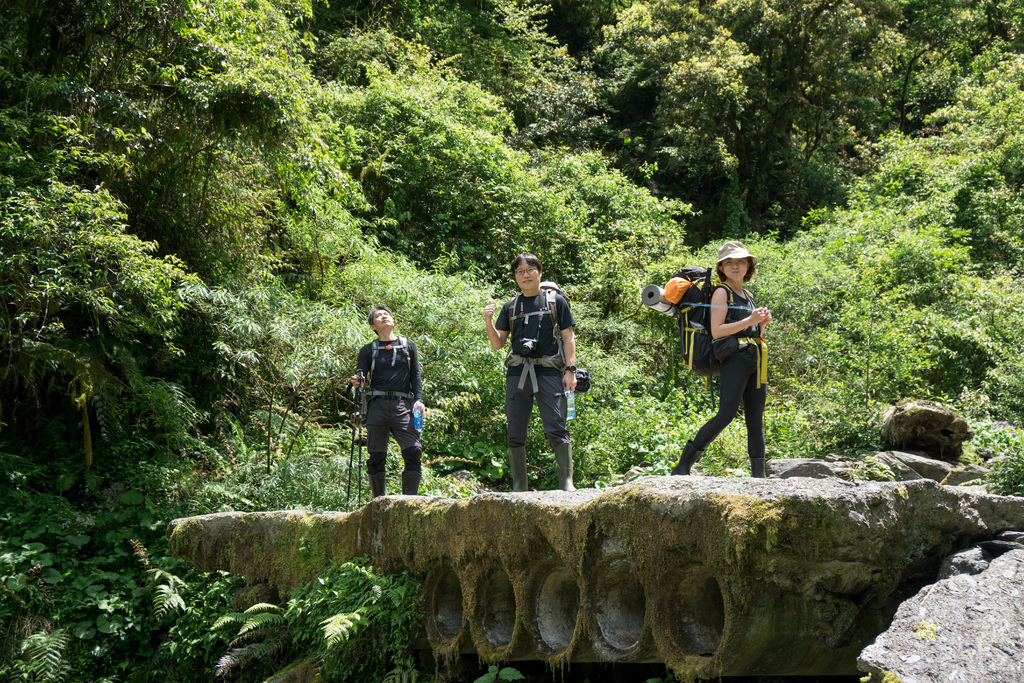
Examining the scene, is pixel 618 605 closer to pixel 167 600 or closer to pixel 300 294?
pixel 167 600

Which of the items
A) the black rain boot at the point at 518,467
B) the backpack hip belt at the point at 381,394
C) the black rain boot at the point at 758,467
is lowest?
the black rain boot at the point at 518,467

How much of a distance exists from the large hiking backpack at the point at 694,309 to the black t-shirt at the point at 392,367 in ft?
7.51

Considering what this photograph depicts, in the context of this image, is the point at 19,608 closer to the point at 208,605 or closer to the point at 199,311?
the point at 208,605

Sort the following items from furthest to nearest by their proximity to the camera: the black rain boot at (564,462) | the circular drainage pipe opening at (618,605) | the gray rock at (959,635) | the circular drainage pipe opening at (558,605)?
1. the black rain boot at (564,462)
2. the circular drainage pipe opening at (558,605)
3. the circular drainage pipe opening at (618,605)
4. the gray rock at (959,635)

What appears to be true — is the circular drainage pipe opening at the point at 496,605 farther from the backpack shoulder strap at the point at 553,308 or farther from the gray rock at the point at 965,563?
the gray rock at the point at 965,563

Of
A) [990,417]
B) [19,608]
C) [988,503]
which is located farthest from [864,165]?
[19,608]

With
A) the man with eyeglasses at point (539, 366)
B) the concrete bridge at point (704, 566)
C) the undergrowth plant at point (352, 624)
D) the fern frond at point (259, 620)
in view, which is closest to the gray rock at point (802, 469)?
the man with eyeglasses at point (539, 366)

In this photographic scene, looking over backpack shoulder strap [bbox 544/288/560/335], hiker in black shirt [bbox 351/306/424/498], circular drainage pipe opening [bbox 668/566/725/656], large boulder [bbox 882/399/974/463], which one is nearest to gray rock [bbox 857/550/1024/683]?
circular drainage pipe opening [bbox 668/566/725/656]

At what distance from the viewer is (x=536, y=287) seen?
211 inches

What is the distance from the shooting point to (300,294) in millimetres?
11055

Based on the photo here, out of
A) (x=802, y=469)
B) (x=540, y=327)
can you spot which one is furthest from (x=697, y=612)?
(x=802, y=469)

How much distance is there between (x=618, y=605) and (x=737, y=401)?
56.9 inches

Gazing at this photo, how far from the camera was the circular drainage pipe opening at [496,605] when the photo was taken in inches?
177

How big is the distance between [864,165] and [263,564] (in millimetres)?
20772
